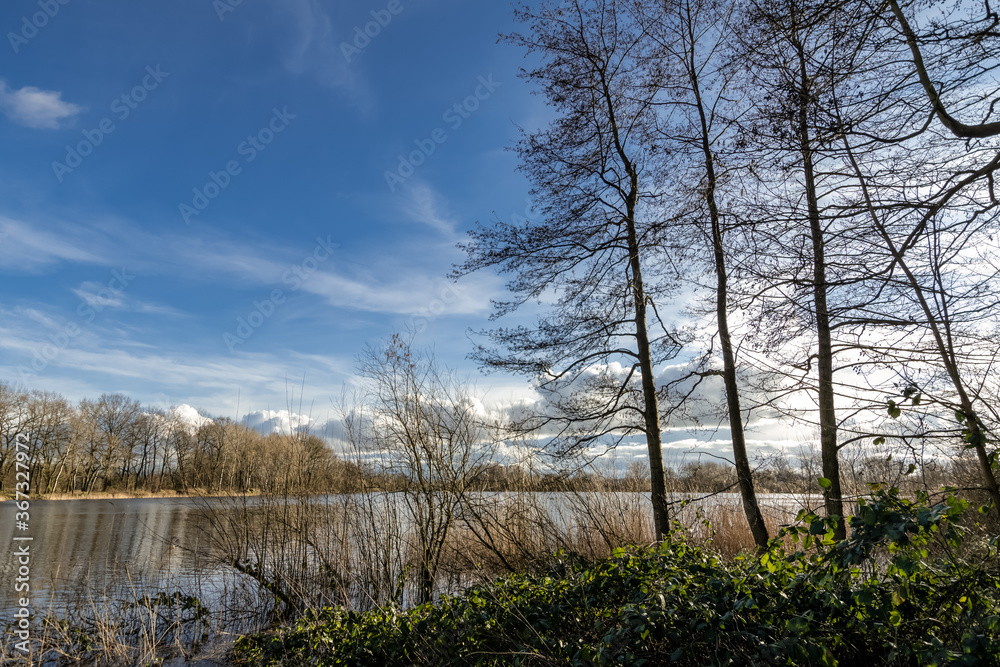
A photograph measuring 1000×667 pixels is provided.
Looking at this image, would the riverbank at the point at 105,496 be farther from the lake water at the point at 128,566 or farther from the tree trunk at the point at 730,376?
the tree trunk at the point at 730,376

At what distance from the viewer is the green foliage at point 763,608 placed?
1935 millimetres

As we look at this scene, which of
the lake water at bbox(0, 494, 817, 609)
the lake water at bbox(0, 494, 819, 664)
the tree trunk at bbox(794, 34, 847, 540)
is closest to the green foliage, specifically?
the tree trunk at bbox(794, 34, 847, 540)

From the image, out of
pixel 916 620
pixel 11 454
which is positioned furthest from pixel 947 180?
pixel 11 454

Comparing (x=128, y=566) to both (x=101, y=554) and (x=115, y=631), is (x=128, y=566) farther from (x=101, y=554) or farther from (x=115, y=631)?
(x=115, y=631)

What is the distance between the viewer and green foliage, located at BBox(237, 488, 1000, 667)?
193 centimetres

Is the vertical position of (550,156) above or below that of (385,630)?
above

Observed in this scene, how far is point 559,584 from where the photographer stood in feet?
11.0

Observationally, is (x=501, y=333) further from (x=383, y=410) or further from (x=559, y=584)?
(x=559, y=584)

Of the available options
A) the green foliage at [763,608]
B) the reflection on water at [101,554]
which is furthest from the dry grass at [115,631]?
the green foliage at [763,608]

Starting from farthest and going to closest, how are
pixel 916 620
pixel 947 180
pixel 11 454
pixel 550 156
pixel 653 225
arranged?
pixel 11 454
pixel 550 156
pixel 653 225
pixel 947 180
pixel 916 620

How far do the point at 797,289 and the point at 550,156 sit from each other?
378 centimetres

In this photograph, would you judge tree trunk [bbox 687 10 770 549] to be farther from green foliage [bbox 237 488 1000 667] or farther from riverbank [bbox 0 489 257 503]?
riverbank [bbox 0 489 257 503]

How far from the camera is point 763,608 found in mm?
2373

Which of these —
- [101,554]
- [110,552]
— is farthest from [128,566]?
[110,552]
